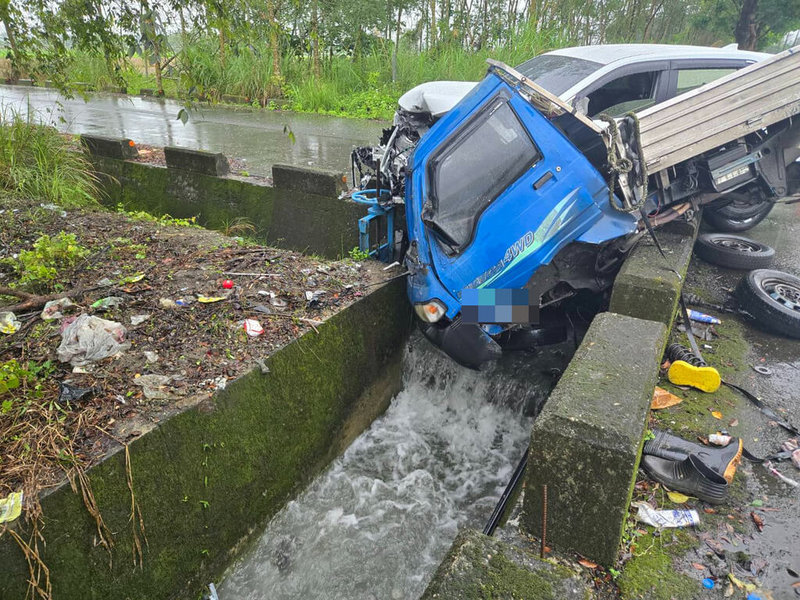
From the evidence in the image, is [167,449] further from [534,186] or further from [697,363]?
[697,363]

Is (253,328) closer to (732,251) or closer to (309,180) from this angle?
(309,180)

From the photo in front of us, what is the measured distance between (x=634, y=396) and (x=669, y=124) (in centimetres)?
263

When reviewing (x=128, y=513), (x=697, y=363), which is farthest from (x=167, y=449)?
(x=697, y=363)

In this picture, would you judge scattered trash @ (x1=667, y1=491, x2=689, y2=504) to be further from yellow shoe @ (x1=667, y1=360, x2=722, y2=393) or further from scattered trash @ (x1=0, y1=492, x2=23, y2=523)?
scattered trash @ (x1=0, y1=492, x2=23, y2=523)

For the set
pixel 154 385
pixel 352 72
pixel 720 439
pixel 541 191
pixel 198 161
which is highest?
pixel 352 72

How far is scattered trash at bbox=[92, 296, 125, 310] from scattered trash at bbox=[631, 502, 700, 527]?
3.62 meters

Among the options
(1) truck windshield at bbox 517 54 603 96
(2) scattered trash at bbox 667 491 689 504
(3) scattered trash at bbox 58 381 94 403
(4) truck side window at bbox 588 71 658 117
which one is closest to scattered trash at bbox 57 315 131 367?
(3) scattered trash at bbox 58 381 94 403

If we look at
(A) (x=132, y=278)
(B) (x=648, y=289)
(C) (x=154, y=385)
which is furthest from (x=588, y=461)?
(A) (x=132, y=278)

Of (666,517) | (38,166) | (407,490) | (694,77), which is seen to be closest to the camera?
(666,517)

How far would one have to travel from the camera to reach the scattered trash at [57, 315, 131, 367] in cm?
315

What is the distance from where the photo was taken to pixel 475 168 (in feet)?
12.8

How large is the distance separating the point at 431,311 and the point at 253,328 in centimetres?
138

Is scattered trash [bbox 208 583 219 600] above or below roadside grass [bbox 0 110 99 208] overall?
below

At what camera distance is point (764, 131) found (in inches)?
172
